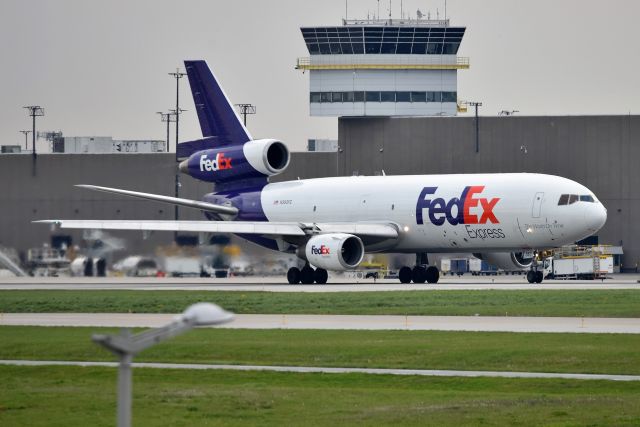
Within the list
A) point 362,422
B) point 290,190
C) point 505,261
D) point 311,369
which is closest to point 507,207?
point 505,261

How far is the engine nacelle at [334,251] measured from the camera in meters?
57.0

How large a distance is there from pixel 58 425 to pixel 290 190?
46405 mm

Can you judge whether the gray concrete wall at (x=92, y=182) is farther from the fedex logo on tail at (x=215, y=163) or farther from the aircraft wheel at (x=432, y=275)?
the aircraft wheel at (x=432, y=275)

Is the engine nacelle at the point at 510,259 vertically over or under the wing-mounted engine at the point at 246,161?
under

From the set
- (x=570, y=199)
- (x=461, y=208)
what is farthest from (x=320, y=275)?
(x=570, y=199)

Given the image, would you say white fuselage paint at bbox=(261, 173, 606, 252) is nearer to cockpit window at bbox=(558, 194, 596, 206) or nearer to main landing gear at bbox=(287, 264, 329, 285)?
cockpit window at bbox=(558, 194, 596, 206)

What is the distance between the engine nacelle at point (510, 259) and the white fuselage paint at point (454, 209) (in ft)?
9.72

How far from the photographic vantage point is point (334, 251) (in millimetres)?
56938

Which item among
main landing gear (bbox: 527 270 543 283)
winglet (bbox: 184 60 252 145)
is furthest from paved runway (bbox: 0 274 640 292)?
winglet (bbox: 184 60 252 145)

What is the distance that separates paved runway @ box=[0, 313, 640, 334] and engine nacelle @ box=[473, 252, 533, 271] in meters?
24.7

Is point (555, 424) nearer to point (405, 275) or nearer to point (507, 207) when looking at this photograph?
point (507, 207)

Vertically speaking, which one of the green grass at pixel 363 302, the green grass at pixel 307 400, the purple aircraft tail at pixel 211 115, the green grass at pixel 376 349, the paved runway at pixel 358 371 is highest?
the purple aircraft tail at pixel 211 115

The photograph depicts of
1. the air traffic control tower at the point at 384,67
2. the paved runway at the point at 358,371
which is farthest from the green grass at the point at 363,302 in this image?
the air traffic control tower at the point at 384,67

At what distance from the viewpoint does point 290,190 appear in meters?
65.1
